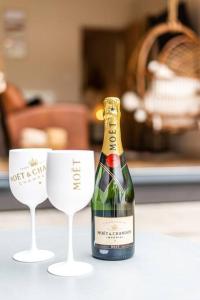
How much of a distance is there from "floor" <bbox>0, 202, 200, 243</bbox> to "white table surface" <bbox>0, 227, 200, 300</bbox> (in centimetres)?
55

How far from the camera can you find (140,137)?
6.43 m

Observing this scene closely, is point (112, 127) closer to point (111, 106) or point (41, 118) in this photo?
point (111, 106)

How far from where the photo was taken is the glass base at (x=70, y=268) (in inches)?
33.9

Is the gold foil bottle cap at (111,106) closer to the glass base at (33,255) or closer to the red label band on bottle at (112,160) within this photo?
the red label band on bottle at (112,160)

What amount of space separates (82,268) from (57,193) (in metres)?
0.13

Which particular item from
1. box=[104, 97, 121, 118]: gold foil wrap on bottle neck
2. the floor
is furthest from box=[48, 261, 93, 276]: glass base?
the floor

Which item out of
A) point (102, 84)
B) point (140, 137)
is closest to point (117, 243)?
point (140, 137)

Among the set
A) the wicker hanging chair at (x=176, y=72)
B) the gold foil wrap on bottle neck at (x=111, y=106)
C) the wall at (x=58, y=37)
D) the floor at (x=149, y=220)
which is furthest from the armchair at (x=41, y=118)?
the gold foil wrap on bottle neck at (x=111, y=106)

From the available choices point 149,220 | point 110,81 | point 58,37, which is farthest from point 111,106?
point 110,81

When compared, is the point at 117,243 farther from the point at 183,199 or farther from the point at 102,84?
the point at 102,84

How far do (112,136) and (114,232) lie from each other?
17 cm

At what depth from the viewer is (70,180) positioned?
0.87m

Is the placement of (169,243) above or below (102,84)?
below

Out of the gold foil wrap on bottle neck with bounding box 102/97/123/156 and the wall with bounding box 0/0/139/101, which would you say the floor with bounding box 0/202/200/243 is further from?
the wall with bounding box 0/0/139/101
